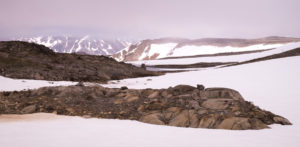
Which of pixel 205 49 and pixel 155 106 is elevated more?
pixel 155 106

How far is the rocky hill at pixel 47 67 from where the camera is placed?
22625 millimetres

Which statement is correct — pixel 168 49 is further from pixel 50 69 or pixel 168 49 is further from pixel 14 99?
pixel 14 99

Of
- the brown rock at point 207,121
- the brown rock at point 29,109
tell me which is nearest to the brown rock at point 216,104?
the brown rock at point 207,121

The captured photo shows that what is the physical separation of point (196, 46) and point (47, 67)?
13163cm

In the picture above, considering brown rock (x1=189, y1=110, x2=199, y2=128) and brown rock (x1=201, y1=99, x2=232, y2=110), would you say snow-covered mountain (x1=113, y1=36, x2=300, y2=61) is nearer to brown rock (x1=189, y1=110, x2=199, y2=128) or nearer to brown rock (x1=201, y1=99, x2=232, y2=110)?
brown rock (x1=201, y1=99, x2=232, y2=110)

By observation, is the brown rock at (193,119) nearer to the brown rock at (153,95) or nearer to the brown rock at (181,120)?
the brown rock at (181,120)

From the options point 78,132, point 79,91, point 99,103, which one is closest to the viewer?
point 78,132

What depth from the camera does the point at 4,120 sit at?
8016mm

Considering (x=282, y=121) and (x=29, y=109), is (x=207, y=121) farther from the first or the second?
(x=29, y=109)

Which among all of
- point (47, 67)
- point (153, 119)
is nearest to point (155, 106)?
point (153, 119)

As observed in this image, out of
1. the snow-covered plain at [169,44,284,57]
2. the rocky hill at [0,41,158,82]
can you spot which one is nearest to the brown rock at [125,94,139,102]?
the rocky hill at [0,41,158,82]

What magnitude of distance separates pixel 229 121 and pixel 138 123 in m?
2.82

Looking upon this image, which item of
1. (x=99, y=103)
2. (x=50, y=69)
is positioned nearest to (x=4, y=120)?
(x=99, y=103)

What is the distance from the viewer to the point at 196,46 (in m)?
150
